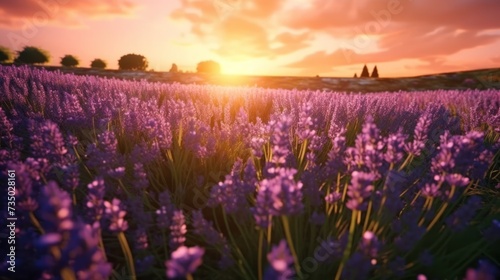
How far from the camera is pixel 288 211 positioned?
943 mm

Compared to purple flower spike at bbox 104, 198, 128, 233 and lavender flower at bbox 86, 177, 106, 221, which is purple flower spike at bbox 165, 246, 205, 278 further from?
lavender flower at bbox 86, 177, 106, 221

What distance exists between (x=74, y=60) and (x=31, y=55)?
3125mm

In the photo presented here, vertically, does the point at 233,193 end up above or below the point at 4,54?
below

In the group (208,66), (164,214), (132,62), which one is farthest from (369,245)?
(208,66)

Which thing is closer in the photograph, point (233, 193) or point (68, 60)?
point (233, 193)

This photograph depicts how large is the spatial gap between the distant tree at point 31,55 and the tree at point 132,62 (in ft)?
17.8

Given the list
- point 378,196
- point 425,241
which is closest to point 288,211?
point 378,196

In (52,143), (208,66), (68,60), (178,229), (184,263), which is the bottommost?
(178,229)

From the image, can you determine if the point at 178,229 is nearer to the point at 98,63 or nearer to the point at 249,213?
the point at 249,213

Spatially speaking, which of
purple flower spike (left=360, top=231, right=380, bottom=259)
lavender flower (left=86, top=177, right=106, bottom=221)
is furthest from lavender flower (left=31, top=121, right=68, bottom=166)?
purple flower spike (left=360, top=231, right=380, bottom=259)

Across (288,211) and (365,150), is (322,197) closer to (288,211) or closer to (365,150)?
(365,150)

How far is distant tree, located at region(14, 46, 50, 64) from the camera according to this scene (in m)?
23.5

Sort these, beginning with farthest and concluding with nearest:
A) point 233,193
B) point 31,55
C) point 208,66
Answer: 1. point 208,66
2. point 31,55
3. point 233,193

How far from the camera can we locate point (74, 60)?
26.2 metres
